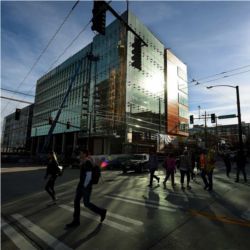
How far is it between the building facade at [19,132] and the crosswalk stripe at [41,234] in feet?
261

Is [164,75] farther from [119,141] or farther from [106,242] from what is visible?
[106,242]

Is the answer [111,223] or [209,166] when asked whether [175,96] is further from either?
Answer: [111,223]

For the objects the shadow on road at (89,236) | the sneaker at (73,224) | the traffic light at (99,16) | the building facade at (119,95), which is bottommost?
the shadow on road at (89,236)

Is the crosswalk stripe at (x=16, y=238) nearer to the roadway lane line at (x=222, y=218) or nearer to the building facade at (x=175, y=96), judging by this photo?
the roadway lane line at (x=222, y=218)

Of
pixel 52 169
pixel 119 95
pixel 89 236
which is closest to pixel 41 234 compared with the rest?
pixel 89 236

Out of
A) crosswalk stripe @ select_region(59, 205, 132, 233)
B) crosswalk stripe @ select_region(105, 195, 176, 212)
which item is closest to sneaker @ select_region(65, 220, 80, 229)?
crosswalk stripe @ select_region(59, 205, 132, 233)

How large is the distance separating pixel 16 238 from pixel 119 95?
39619 mm

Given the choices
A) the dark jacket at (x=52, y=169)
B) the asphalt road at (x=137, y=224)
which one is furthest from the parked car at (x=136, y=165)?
the dark jacket at (x=52, y=169)

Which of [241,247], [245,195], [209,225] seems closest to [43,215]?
[209,225]

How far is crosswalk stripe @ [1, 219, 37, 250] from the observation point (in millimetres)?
4273

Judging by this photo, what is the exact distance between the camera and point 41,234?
4.82 meters

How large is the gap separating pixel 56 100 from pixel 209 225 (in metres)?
66.0

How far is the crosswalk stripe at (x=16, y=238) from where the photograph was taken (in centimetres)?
427

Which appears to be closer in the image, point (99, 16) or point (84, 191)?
point (84, 191)
